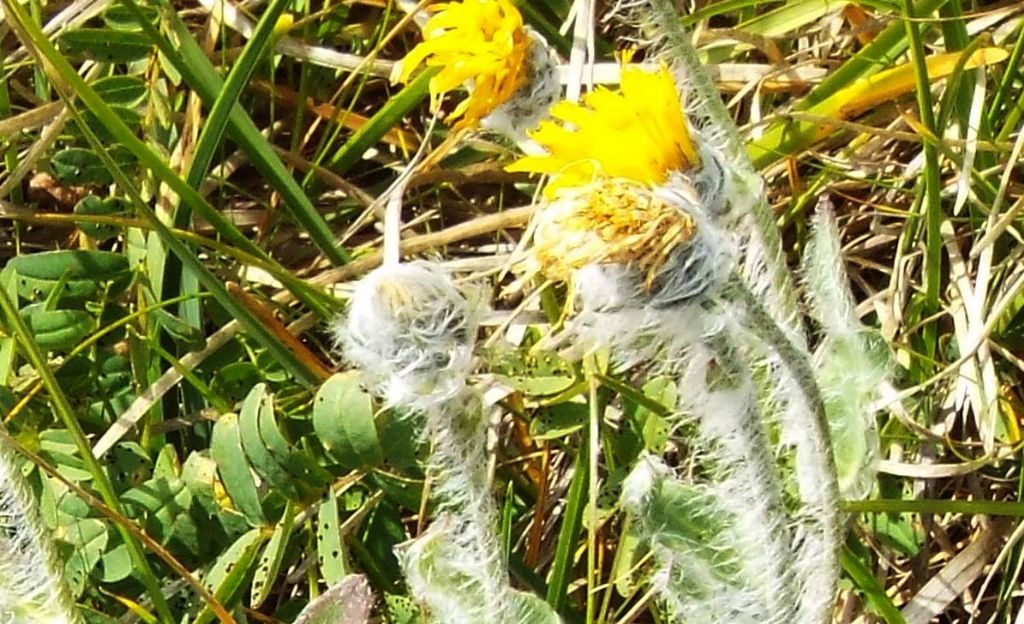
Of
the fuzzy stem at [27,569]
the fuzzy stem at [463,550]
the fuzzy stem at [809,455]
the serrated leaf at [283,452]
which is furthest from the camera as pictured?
the serrated leaf at [283,452]

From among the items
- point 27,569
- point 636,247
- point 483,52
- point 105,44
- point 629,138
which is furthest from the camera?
point 105,44

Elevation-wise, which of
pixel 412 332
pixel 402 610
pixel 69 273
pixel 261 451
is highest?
pixel 412 332

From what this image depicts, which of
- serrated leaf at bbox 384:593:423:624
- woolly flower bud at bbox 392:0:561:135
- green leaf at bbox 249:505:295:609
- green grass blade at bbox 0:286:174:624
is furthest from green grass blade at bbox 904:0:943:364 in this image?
green grass blade at bbox 0:286:174:624

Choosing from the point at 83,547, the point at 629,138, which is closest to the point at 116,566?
the point at 83,547

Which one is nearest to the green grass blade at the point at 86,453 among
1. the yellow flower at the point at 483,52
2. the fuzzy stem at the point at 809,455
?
the yellow flower at the point at 483,52

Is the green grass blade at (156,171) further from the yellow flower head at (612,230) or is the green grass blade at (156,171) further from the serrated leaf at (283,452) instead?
the yellow flower head at (612,230)

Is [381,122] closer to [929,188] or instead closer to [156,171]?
[156,171]
